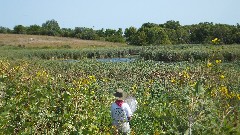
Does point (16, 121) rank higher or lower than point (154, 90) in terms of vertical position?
higher

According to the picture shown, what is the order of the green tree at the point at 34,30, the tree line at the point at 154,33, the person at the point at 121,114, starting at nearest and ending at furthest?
the person at the point at 121,114 → the tree line at the point at 154,33 → the green tree at the point at 34,30

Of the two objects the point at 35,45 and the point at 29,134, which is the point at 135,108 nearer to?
the point at 29,134

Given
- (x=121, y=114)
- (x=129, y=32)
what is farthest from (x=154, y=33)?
(x=121, y=114)

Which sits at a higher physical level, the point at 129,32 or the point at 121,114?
the point at 121,114

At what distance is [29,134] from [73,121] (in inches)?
20.8

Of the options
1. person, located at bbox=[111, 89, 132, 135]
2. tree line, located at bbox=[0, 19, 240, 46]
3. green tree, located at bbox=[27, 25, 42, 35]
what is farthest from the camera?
green tree, located at bbox=[27, 25, 42, 35]

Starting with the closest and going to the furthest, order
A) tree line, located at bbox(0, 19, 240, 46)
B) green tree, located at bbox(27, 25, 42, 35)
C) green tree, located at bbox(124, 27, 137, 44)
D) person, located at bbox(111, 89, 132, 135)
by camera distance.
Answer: person, located at bbox(111, 89, 132, 135), tree line, located at bbox(0, 19, 240, 46), green tree, located at bbox(27, 25, 42, 35), green tree, located at bbox(124, 27, 137, 44)

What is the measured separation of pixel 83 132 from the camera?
3439 millimetres

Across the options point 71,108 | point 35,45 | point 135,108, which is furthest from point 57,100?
point 35,45

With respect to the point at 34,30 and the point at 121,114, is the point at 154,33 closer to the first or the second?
the point at 34,30

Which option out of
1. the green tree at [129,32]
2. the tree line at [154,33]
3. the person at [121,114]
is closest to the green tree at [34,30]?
the tree line at [154,33]

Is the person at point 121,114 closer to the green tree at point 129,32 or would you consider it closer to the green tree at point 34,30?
the green tree at point 34,30

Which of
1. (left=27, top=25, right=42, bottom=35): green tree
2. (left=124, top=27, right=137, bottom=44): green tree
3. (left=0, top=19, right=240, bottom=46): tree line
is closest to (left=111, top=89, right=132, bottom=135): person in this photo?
(left=0, top=19, right=240, bottom=46): tree line

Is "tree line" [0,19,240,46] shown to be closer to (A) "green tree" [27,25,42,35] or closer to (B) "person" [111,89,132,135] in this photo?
(A) "green tree" [27,25,42,35]
